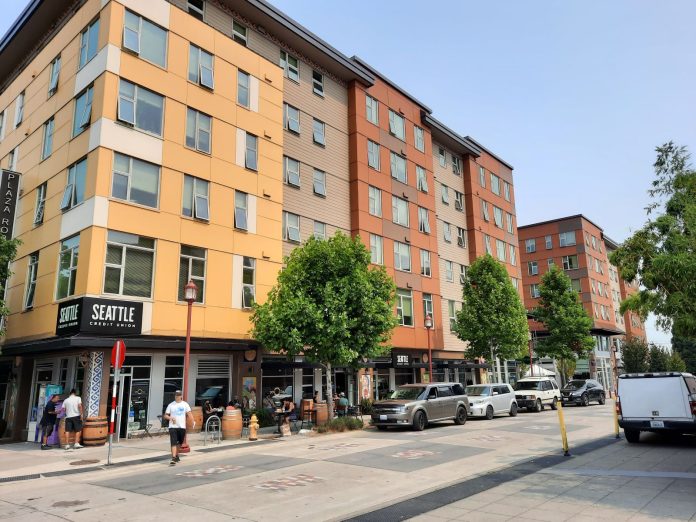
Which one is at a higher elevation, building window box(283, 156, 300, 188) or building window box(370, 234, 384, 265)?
building window box(283, 156, 300, 188)

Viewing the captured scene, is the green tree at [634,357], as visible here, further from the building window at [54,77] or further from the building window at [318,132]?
the building window at [54,77]

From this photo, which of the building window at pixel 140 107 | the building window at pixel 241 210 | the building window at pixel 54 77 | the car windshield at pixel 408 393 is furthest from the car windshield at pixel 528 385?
the building window at pixel 54 77

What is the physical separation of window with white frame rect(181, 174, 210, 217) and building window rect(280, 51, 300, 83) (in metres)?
10.1

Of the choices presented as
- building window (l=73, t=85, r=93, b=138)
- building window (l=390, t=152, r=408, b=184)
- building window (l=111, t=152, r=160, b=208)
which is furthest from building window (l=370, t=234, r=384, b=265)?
building window (l=73, t=85, r=93, b=138)

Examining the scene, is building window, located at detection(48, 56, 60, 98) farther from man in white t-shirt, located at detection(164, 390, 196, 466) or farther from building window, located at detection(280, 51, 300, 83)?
man in white t-shirt, located at detection(164, 390, 196, 466)

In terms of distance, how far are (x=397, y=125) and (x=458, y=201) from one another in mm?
9504

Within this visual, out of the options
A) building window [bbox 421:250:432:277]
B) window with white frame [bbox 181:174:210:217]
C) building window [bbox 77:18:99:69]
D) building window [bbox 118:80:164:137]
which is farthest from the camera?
building window [bbox 421:250:432:277]

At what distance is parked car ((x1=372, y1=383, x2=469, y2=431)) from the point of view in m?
19.6

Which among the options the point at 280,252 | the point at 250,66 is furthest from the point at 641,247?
the point at 250,66

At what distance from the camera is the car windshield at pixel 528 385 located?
3073 centimetres

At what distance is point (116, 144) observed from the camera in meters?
19.6

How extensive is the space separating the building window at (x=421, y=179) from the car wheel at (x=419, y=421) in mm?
20289

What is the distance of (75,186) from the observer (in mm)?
20297

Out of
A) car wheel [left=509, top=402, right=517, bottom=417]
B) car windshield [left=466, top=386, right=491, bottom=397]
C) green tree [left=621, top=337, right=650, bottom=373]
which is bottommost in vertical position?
car wheel [left=509, top=402, right=517, bottom=417]
